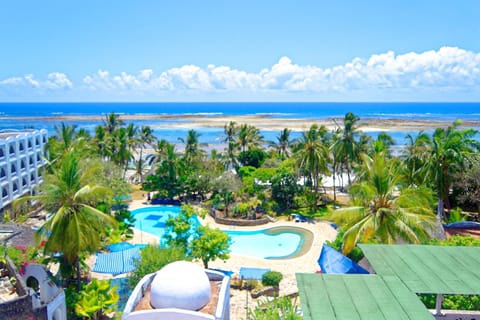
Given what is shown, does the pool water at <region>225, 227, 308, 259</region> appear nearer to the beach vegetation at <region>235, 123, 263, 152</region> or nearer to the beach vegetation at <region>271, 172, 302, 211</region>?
the beach vegetation at <region>271, 172, 302, 211</region>

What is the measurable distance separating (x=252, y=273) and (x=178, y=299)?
11221 mm

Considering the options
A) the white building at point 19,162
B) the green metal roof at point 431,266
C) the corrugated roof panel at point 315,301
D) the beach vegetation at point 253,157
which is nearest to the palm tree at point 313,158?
the beach vegetation at point 253,157

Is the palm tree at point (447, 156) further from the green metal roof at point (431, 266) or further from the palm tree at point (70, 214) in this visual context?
the palm tree at point (70, 214)

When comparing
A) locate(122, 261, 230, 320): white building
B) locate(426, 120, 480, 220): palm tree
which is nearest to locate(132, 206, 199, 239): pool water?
locate(426, 120, 480, 220): palm tree

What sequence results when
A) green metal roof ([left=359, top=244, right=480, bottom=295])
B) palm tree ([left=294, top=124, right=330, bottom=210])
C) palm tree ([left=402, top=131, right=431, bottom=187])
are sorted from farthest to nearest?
palm tree ([left=294, top=124, right=330, bottom=210]), palm tree ([left=402, top=131, right=431, bottom=187]), green metal roof ([left=359, top=244, right=480, bottom=295])

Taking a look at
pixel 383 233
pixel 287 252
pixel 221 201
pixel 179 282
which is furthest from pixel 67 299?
pixel 221 201

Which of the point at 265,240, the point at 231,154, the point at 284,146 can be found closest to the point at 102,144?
the point at 231,154

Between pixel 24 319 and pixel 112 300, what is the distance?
3.66 meters

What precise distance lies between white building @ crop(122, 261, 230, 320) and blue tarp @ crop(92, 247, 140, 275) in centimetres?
912

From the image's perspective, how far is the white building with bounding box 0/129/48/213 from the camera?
1387 inches

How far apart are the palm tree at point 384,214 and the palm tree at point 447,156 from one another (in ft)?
31.7

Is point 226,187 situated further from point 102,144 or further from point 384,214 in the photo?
point 384,214

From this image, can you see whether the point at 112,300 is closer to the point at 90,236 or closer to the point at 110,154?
the point at 90,236

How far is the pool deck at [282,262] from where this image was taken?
66.7 ft
